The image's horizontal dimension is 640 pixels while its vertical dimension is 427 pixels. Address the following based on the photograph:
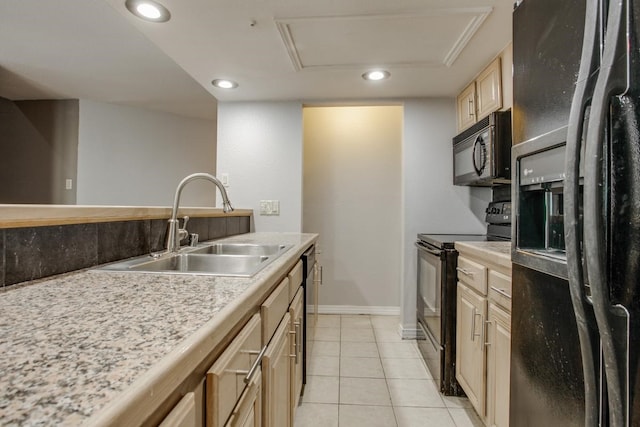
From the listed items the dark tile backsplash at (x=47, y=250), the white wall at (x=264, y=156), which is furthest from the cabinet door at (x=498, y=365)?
the white wall at (x=264, y=156)

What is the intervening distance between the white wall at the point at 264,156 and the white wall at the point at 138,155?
1527 millimetres

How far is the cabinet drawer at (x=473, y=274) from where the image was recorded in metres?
1.49

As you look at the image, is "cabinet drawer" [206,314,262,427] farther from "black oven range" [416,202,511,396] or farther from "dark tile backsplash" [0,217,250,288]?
"black oven range" [416,202,511,396]

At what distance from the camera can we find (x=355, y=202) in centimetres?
324

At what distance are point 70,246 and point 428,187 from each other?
242 centimetres

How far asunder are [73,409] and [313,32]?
6.18 ft

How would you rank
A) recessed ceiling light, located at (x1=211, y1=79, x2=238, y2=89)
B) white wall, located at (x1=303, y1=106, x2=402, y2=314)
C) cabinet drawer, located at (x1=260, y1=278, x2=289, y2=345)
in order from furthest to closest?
white wall, located at (x1=303, y1=106, x2=402, y2=314) → recessed ceiling light, located at (x1=211, y1=79, x2=238, y2=89) → cabinet drawer, located at (x1=260, y1=278, x2=289, y2=345)

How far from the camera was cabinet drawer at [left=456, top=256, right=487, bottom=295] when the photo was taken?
1490 millimetres

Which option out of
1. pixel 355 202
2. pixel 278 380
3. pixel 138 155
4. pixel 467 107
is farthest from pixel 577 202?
pixel 138 155

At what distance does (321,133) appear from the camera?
3.22m

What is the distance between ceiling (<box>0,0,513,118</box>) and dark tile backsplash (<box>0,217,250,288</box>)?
1.10m

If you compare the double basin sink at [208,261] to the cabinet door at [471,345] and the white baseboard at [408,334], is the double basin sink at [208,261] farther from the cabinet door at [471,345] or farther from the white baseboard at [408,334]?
the white baseboard at [408,334]

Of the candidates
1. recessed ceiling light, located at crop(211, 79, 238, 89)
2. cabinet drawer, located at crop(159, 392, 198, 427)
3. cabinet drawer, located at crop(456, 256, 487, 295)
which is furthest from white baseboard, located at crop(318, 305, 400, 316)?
cabinet drawer, located at crop(159, 392, 198, 427)

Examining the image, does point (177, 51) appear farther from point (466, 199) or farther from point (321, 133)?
point (466, 199)
